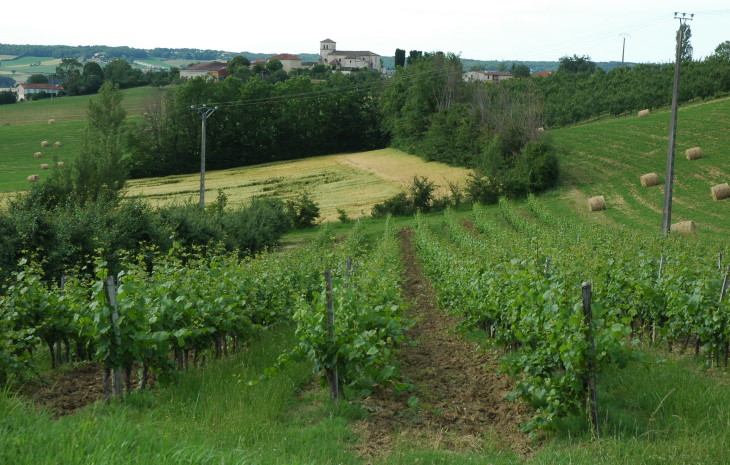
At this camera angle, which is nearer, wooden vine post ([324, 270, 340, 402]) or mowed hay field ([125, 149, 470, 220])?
wooden vine post ([324, 270, 340, 402])

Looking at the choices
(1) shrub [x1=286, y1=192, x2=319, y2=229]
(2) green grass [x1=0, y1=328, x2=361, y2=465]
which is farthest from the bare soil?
A: (1) shrub [x1=286, y1=192, x2=319, y2=229]

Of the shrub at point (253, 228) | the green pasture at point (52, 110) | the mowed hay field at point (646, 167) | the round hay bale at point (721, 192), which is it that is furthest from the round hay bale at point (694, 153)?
the green pasture at point (52, 110)

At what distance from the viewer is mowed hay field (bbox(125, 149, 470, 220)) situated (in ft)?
154

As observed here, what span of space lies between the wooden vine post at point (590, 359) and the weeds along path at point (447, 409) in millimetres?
673

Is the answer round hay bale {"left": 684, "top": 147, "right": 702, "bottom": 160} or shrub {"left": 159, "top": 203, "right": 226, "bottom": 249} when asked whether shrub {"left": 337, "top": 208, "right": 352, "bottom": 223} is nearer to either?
shrub {"left": 159, "top": 203, "right": 226, "bottom": 249}

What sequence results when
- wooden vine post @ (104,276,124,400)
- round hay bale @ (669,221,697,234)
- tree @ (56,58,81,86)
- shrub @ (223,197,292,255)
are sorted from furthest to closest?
tree @ (56,58,81,86), shrub @ (223,197,292,255), round hay bale @ (669,221,697,234), wooden vine post @ (104,276,124,400)

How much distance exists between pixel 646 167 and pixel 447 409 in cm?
3814

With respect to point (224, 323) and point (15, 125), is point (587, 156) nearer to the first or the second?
point (224, 323)

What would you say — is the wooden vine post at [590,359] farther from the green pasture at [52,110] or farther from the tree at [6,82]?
the tree at [6,82]

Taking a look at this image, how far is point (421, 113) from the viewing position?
6253 cm

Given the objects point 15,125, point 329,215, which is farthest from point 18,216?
point 15,125

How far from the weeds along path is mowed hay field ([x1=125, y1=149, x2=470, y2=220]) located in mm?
32444

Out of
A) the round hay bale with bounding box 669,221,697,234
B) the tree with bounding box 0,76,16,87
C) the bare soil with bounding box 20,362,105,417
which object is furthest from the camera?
the tree with bounding box 0,76,16,87

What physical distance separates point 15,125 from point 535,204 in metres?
→ 56.2
